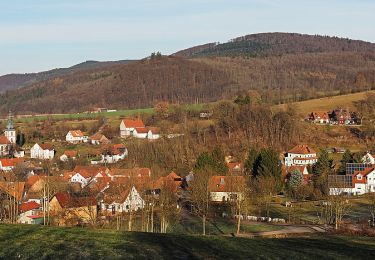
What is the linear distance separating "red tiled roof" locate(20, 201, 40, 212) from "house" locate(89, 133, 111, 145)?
40.9 meters

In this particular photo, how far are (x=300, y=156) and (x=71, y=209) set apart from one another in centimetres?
3250

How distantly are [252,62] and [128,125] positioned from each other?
94.6 meters

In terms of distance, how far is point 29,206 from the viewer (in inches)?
1563

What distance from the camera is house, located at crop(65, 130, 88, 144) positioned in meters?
85.4

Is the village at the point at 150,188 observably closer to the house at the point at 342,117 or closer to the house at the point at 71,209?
the house at the point at 71,209

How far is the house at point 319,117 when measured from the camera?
82812 millimetres

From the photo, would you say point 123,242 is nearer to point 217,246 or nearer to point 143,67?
point 217,246

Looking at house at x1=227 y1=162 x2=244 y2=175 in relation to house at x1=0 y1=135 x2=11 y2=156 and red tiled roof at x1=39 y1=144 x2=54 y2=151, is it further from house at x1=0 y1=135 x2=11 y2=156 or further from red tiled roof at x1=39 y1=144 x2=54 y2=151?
house at x1=0 y1=135 x2=11 y2=156

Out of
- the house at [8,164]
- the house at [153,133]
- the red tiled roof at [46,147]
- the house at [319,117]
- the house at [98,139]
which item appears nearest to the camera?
the house at [8,164]

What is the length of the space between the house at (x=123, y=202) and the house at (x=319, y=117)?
4845cm

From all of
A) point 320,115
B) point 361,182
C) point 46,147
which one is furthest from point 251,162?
point 320,115

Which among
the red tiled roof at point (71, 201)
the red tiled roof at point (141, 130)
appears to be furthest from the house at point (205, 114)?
the red tiled roof at point (71, 201)

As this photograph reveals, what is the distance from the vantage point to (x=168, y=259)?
13828mm

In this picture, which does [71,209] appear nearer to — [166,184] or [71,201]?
[71,201]
